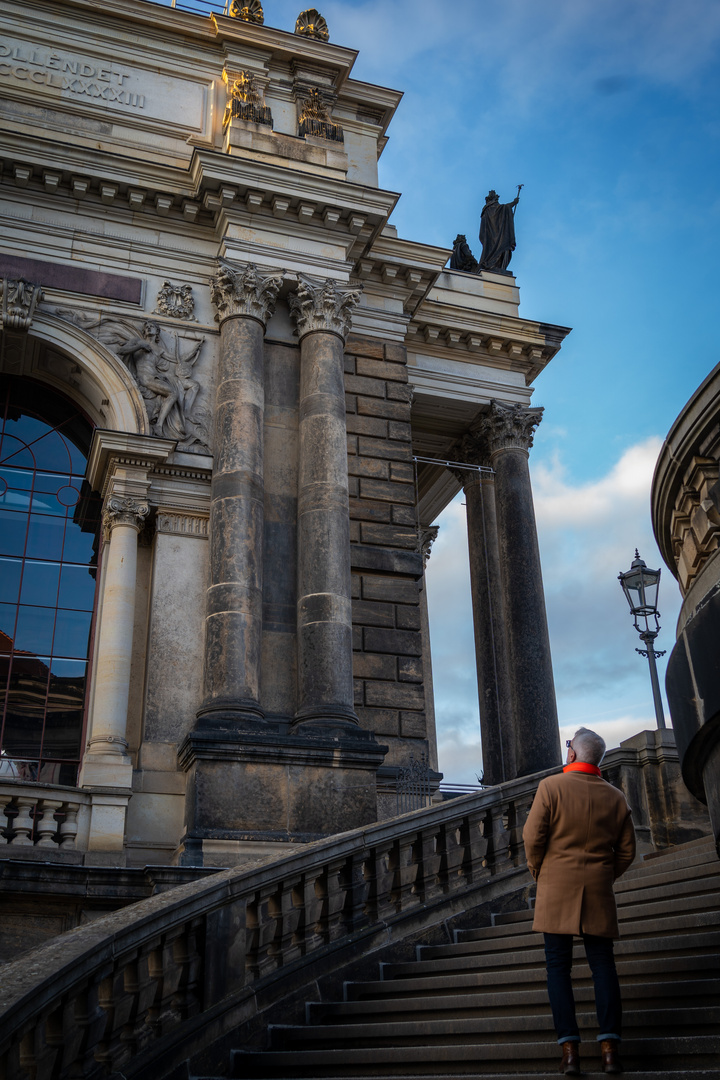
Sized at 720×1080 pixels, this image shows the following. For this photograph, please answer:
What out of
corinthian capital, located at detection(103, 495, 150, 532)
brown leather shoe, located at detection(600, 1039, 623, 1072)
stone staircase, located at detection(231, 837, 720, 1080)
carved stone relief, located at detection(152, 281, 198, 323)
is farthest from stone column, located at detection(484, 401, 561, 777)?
brown leather shoe, located at detection(600, 1039, 623, 1072)

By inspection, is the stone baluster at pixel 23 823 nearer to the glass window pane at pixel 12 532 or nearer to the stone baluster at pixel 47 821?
the stone baluster at pixel 47 821

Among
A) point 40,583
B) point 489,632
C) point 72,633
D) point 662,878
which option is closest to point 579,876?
point 662,878

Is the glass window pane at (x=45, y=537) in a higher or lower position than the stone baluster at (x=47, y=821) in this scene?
higher

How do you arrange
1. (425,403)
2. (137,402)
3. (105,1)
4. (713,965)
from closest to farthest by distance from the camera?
(713,965)
(137,402)
(105,1)
(425,403)

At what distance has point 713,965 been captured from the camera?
22.0ft

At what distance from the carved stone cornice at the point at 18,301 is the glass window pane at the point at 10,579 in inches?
151

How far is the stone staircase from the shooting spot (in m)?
6.17

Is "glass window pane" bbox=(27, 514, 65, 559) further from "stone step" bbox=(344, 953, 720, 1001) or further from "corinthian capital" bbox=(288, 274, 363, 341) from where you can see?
"stone step" bbox=(344, 953, 720, 1001)

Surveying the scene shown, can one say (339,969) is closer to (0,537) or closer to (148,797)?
(148,797)

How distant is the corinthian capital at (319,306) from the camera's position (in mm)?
18234

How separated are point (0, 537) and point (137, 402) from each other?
3.28 metres

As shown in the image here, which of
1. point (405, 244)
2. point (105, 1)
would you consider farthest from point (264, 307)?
point (105, 1)


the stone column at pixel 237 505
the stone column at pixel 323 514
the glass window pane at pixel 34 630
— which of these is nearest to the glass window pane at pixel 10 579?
the glass window pane at pixel 34 630

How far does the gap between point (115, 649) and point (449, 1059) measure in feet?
32.7
